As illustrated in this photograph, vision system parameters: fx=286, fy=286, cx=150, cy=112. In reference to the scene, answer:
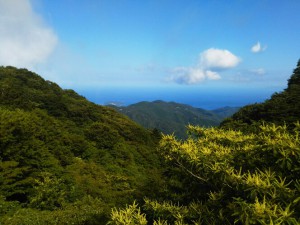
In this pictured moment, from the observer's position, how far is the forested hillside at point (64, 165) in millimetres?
15539

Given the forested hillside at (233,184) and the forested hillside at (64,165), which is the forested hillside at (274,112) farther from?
the forested hillside at (233,184)

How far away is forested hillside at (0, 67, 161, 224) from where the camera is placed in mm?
15539

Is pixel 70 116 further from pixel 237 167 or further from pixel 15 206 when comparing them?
pixel 237 167

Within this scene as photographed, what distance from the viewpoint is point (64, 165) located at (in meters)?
28.5

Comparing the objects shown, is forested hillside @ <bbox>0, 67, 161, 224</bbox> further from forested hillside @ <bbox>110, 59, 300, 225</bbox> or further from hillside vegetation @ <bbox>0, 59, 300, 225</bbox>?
forested hillside @ <bbox>110, 59, 300, 225</bbox>

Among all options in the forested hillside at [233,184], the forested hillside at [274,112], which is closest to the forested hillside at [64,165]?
the forested hillside at [233,184]

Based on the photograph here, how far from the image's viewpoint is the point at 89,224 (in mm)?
11812

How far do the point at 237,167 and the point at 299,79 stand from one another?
59.3 meters

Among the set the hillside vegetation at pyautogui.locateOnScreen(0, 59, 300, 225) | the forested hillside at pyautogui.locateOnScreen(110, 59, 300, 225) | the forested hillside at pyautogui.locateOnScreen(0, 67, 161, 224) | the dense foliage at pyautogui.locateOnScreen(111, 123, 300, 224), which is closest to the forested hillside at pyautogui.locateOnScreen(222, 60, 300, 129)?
the hillside vegetation at pyautogui.locateOnScreen(0, 59, 300, 225)

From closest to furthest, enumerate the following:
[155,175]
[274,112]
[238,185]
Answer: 1. [238,185]
2. [155,175]
3. [274,112]

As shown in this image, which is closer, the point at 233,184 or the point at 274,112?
the point at 233,184

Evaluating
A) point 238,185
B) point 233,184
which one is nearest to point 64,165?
point 233,184

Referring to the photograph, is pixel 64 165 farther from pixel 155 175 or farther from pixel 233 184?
pixel 233 184

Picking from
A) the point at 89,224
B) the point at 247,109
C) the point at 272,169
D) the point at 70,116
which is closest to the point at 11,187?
the point at 89,224
